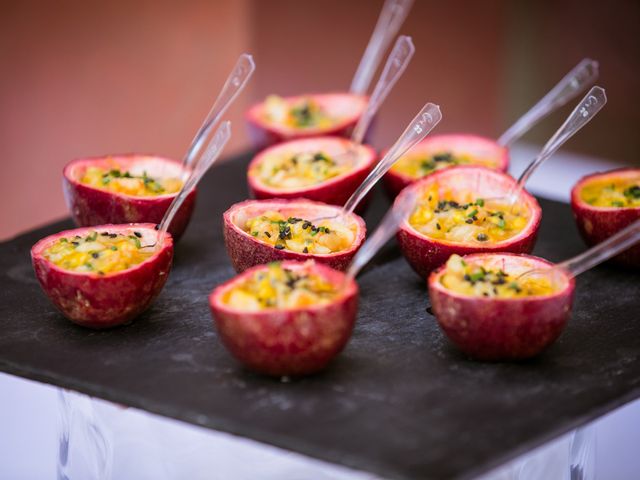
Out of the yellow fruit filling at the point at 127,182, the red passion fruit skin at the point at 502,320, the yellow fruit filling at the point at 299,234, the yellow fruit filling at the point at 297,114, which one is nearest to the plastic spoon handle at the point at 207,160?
the yellow fruit filling at the point at 299,234

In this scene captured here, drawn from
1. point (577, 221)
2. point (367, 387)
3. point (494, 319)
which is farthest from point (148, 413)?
point (577, 221)

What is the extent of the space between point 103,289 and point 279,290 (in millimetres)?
543

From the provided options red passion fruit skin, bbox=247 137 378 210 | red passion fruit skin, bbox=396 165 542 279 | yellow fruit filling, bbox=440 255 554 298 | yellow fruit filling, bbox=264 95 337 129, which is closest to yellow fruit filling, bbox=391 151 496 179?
red passion fruit skin, bbox=247 137 378 210

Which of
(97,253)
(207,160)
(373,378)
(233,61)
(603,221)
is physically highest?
(207,160)

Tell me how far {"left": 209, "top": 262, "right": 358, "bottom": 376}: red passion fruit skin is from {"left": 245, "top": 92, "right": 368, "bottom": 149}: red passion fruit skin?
68.5 inches

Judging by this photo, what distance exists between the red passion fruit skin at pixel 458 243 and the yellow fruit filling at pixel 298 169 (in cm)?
39

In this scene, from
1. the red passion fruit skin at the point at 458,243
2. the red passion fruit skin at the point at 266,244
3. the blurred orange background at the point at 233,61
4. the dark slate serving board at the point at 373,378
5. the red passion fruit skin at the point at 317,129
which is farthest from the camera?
the blurred orange background at the point at 233,61

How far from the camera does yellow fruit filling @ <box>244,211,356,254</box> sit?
9.60ft

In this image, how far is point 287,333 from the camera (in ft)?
7.89

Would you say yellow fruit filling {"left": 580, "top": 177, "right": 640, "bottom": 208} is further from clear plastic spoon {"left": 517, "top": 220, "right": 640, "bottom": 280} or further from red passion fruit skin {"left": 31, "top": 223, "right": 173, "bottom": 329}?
red passion fruit skin {"left": 31, "top": 223, "right": 173, "bottom": 329}

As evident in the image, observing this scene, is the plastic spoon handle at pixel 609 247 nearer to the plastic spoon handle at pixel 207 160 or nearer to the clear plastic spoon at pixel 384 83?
the plastic spoon handle at pixel 207 160

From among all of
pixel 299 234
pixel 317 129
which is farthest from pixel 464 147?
pixel 299 234

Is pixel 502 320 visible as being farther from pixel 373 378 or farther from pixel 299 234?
pixel 299 234

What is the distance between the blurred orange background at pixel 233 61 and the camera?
6105mm
